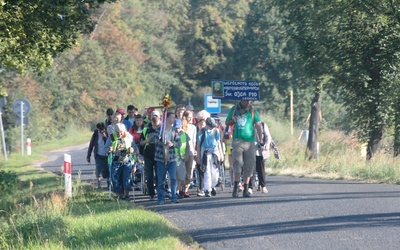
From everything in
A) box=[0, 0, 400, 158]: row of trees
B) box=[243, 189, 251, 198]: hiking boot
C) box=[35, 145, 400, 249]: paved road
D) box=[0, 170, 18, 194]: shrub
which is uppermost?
box=[0, 0, 400, 158]: row of trees

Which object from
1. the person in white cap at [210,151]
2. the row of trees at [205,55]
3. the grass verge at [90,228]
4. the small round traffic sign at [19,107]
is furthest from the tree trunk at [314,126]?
the grass verge at [90,228]

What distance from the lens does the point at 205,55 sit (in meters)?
79.9

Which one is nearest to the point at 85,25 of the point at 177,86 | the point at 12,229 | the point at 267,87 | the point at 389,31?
the point at 12,229

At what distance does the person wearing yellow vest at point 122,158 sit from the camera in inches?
672

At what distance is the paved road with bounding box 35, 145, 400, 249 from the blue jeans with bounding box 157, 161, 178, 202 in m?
0.24

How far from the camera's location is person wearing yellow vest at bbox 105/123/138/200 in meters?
17.1

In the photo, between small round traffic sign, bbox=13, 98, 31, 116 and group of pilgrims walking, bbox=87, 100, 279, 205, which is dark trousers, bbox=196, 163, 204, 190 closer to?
group of pilgrims walking, bbox=87, 100, 279, 205

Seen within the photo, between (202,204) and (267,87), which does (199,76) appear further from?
(202,204)

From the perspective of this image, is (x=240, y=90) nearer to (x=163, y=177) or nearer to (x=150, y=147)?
(x=150, y=147)

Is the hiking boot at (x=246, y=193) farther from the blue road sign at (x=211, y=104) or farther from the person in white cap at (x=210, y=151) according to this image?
the blue road sign at (x=211, y=104)

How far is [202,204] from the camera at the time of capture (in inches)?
621

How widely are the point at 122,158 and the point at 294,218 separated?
498cm

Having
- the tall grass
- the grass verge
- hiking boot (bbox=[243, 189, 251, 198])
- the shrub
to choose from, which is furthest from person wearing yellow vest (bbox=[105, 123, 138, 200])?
the shrub

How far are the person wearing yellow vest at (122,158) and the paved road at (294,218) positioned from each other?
0.48 m
